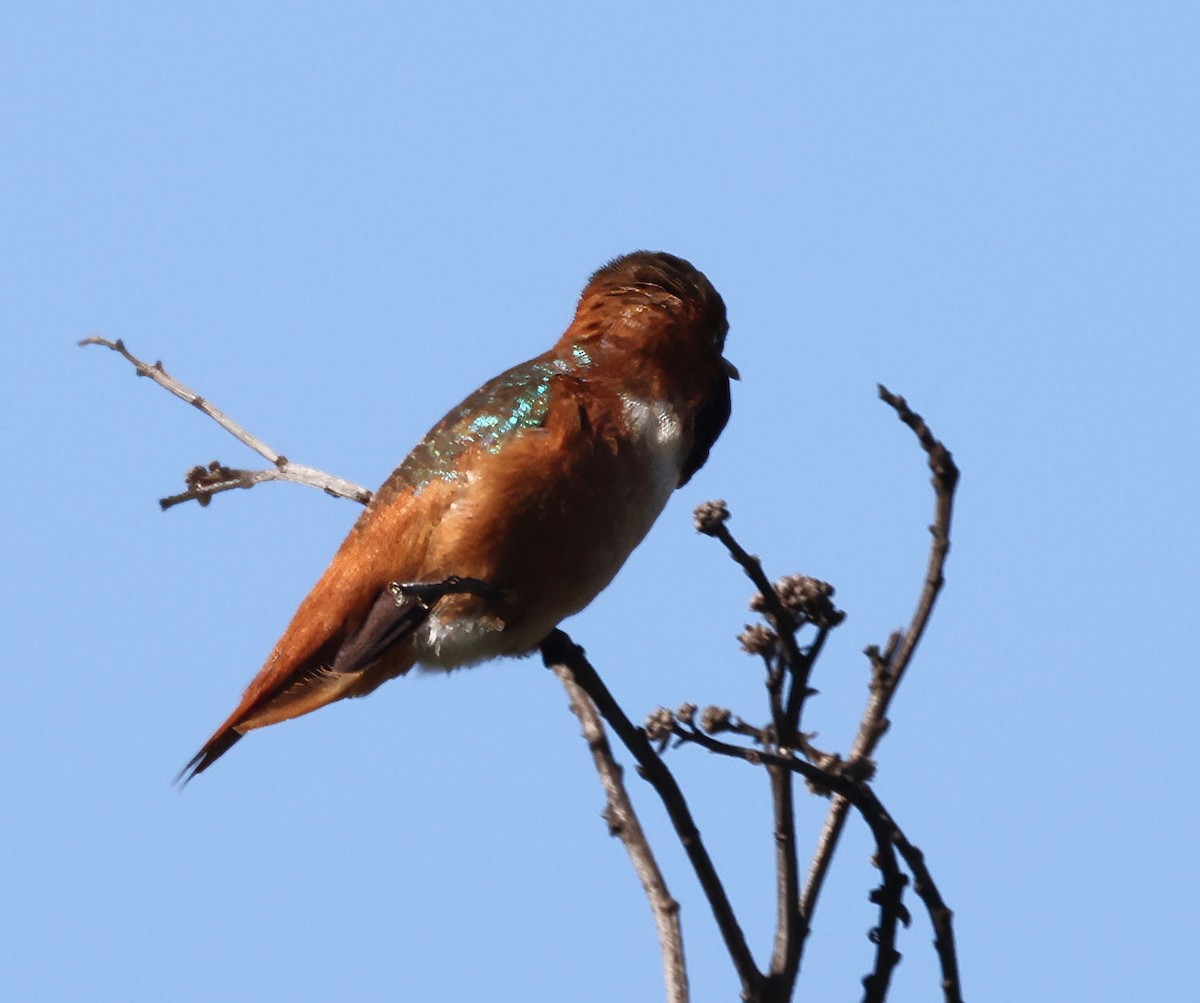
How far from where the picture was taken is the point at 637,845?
3.81 m

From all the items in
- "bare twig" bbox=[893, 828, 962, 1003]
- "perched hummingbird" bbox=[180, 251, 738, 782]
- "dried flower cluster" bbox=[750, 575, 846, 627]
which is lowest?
"bare twig" bbox=[893, 828, 962, 1003]

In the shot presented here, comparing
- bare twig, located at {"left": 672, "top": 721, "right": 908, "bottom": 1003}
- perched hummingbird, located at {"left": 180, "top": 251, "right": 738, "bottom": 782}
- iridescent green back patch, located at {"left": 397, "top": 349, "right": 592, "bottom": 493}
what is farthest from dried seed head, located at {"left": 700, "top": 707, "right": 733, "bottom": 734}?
iridescent green back patch, located at {"left": 397, "top": 349, "right": 592, "bottom": 493}

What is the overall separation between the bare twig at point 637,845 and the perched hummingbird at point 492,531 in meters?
0.44

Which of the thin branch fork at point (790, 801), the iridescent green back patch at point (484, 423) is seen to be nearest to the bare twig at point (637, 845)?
the thin branch fork at point (790, 801)

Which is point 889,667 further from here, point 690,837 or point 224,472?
point 224,472

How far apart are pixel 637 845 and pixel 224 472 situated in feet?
8.03

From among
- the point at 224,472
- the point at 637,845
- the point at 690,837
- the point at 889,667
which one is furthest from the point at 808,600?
the point at 224,472

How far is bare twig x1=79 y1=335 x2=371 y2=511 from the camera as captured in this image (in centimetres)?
550

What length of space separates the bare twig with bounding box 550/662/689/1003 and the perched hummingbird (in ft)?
1.45

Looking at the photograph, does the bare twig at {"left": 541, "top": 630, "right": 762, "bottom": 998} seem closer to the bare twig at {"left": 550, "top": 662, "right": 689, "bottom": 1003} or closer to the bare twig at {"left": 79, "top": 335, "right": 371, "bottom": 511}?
the bare twig at {"left": 550, "top": 662, "right": 689, "bottom": 1003}

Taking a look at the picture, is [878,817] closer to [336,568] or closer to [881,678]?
[881,678]

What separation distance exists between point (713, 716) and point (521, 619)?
80.3 inches

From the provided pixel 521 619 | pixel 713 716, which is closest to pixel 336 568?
pixel 521 619

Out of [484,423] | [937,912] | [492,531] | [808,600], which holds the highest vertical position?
[484,423]
